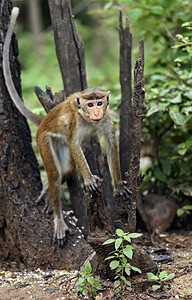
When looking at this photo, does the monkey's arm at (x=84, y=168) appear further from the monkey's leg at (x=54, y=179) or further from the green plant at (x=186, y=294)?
the green plant at (x=186, y=294)

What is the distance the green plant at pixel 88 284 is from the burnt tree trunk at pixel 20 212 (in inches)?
33.8

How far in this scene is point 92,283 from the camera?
3873 millimetres

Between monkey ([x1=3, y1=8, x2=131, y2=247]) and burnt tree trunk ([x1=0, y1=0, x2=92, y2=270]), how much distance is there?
128 millimetres

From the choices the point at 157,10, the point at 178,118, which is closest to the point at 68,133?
the point at 178,118

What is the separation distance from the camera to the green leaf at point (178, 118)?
5305mm

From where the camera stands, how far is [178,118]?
532 centimetres

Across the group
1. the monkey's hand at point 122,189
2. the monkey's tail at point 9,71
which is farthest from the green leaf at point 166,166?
the monkey's tail at point 9,71

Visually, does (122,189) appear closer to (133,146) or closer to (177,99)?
(133,146)

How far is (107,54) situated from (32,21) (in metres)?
3.68

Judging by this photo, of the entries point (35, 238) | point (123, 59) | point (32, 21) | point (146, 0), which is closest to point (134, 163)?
point (35, 238)

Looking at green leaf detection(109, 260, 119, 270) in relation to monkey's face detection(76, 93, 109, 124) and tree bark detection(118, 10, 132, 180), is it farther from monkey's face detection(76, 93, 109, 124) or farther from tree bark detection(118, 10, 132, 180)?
tree bark detection(118, 10, 132, 180)

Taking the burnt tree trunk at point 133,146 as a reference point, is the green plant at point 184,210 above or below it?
below

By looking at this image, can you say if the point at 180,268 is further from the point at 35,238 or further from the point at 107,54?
the point at 107,54

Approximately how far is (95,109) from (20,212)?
65.6 inches
